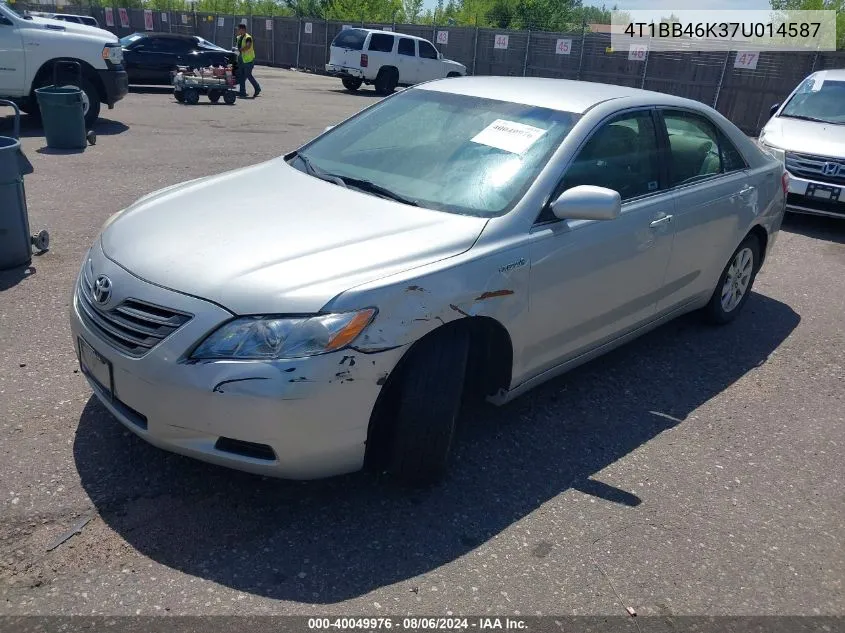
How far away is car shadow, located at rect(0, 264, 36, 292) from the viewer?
16.5 ft

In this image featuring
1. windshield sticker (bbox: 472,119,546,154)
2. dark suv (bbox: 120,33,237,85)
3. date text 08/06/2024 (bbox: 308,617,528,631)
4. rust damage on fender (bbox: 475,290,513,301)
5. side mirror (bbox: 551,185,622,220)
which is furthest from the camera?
dark suv (bbox: 120,33,237,85)

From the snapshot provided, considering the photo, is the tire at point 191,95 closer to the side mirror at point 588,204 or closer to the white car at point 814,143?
the white car at point 814,143

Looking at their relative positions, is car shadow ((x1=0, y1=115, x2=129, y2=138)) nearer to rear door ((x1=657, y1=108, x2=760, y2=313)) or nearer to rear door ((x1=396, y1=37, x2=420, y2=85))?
rear door ((x1=657, y1=108, x2=760, y2=313))

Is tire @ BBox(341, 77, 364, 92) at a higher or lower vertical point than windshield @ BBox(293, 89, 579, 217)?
lower

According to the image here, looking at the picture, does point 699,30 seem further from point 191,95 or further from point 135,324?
point 135,324

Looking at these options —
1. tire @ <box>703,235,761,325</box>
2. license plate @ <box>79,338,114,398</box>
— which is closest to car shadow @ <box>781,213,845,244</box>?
tire @ <box>703,235,761,325</box>

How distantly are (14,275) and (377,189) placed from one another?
3.11m

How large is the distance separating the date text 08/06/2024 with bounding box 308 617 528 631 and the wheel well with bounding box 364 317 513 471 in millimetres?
686

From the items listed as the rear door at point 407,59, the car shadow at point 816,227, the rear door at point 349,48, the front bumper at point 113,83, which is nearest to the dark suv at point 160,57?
the rear door at point 349,48

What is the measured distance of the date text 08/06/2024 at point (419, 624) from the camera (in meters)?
2.50

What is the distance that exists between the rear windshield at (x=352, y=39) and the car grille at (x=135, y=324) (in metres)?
22.0

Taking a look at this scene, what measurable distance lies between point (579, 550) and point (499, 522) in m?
0.34

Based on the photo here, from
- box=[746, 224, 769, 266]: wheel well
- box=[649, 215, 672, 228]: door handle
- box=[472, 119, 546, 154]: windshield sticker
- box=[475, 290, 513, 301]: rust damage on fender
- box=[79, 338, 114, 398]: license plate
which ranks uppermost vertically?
box=[472, 119, 546, 154]: windshield sticker

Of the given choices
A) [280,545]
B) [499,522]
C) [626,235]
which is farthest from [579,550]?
[626,235]
